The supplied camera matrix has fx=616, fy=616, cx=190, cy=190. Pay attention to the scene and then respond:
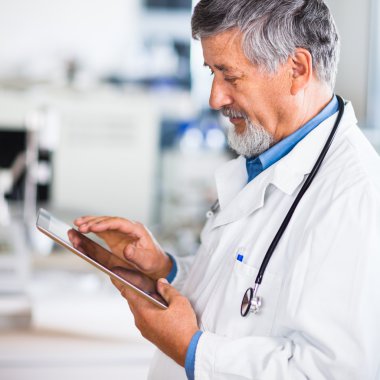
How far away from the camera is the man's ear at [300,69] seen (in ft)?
3.34

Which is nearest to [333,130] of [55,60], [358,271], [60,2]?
[358,271]

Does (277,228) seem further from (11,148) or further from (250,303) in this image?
(11,148)

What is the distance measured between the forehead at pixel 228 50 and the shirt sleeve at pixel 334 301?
0.98ft

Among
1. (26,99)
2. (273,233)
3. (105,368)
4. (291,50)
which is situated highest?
(291,50)

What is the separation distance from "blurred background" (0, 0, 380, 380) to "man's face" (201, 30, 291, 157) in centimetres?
82

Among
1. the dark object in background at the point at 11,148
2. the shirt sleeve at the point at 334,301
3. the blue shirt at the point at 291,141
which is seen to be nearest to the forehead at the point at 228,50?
the blue shirt at the point at 291,141

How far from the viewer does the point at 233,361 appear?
929mm

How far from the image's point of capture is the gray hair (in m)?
1.01

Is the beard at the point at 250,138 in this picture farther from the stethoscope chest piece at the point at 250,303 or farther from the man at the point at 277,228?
the stethoscope chest piece at the point at 250,303

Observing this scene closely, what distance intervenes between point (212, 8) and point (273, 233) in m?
0.39

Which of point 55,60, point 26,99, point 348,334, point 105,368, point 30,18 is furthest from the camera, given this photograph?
point 30,18

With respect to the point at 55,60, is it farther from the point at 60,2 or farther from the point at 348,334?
the point at 348,334

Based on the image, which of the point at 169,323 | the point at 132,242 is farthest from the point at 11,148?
the point at 169,323

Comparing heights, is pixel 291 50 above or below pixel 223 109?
above
